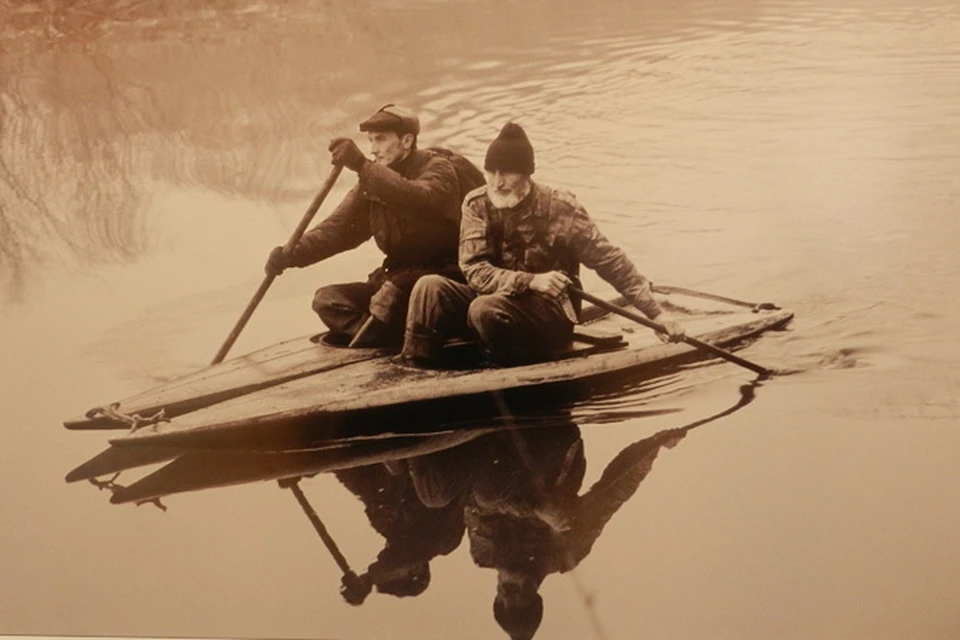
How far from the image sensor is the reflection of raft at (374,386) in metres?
2.64

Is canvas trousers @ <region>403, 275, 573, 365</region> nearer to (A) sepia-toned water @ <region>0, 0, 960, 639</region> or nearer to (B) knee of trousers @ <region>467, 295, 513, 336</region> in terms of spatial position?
(B) knee of trousers @ <region>467, 295, 513, 336</region>

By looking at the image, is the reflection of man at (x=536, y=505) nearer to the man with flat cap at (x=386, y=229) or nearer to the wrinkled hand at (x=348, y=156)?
the man with flat cap at (x=386, y=229)

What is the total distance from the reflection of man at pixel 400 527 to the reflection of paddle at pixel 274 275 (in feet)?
1.30

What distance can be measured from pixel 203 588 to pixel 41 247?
0.90 m

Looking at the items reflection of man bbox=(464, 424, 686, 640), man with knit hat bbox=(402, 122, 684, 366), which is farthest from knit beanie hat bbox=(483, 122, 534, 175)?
reflection of man bbox=(464, 424, 686, 640)

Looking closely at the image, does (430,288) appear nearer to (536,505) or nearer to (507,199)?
(507,199)

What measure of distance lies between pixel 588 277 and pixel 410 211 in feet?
1.40

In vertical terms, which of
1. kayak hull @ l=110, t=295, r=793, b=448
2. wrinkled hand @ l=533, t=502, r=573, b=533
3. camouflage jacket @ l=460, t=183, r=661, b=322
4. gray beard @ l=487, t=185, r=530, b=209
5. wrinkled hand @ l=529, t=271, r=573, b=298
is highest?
gray beard @ l=487, t=185, r=530, b=209

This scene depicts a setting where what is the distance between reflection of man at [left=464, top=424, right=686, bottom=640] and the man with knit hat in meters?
0.21

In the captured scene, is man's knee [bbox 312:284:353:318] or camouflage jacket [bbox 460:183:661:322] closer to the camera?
camouflage jacket [bbox 460:183:661:322]

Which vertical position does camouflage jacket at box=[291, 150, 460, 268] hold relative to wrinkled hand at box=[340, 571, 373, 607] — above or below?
above

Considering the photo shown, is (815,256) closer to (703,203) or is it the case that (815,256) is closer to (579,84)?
(703,203)

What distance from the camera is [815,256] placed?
2.71m

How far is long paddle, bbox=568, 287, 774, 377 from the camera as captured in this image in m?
2.65
